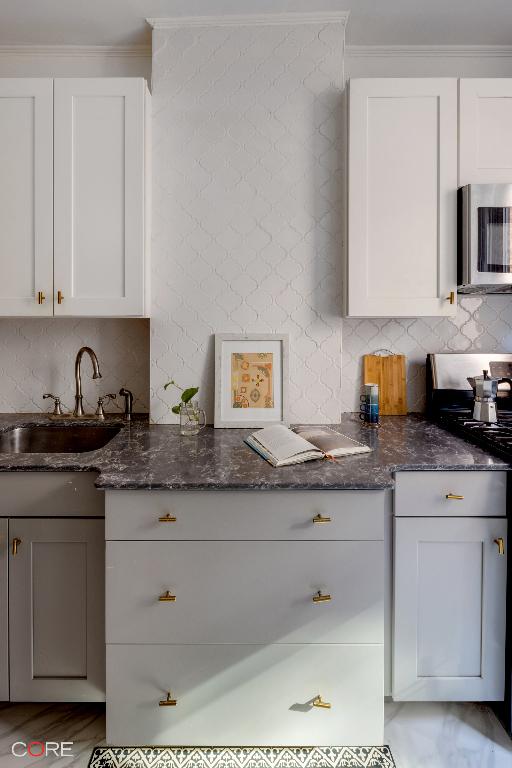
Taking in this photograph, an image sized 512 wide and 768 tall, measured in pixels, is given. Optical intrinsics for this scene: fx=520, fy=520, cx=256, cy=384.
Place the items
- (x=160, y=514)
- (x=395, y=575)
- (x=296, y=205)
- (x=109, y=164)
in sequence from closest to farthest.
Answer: (x=160, y=514) → (x=395, y=575) → (x=109, y=164) → (x=296, y=205)

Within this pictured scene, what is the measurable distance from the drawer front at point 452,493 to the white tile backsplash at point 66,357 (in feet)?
4.38

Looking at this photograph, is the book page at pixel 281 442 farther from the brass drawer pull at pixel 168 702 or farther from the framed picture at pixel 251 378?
the brass drawer pull at pixel 168 702

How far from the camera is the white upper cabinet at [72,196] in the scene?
2.05 metres

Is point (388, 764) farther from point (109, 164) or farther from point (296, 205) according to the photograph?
point (109, 164)

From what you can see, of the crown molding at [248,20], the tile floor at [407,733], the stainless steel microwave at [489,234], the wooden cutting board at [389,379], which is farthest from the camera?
the wooden cutting board at [389,379]

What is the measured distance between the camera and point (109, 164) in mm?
2068

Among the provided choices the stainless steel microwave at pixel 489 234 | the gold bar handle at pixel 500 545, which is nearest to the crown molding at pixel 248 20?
the stainless steel microwave at pixel 489 234

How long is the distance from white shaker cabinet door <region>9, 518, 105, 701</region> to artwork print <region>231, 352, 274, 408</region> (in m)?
0.81

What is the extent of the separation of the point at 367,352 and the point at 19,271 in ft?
5.11

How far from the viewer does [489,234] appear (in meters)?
1.97

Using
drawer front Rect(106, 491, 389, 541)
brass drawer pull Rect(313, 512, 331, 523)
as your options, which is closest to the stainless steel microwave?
drawer front Rect(106, 491, 389, 541)

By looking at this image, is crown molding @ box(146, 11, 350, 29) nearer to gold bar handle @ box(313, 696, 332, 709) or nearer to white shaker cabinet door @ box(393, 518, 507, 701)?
white shaker cabinet door @ box(393, 518, 507, 701)

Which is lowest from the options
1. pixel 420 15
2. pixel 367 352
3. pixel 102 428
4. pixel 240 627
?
pixel 240 627

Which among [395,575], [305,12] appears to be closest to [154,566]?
[395,575]
